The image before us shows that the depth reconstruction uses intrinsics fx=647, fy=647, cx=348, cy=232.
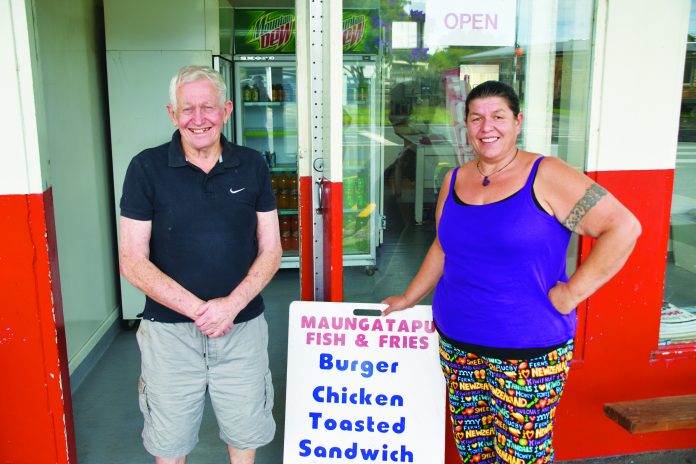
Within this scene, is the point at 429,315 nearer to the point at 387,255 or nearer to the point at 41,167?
the point at 387,255

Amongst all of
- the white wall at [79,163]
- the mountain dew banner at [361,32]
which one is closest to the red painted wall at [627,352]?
the mountain dew banner at [361,32]

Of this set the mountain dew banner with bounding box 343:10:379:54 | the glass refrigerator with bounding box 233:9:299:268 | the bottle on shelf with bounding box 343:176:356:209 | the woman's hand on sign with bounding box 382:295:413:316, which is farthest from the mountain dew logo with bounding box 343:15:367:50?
the glass refrigerator with bounding box 233:9:299:268

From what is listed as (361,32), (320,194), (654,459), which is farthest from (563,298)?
(361,32)

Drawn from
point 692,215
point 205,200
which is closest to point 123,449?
point 205,200

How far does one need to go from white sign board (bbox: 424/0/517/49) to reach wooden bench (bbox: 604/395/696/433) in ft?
5.88

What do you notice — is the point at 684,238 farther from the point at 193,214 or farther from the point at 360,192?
the point at 193,214

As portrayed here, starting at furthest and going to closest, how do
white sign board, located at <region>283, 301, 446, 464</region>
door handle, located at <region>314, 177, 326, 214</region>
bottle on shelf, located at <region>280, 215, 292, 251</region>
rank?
bottle on shelf, located at <region>280, 215, 292, 251</region> → door handle, located at <region>314, 177, 326, 214</region> → white sign board, located at <region>283, 301, 446, 464</region>

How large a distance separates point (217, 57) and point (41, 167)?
2.53 m

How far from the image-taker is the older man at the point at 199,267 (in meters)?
2.19

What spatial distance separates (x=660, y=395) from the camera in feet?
10.5

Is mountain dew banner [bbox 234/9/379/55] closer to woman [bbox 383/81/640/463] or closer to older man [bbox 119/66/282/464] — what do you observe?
older man [bbox 119/66/282/464]

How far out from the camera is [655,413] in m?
2.86

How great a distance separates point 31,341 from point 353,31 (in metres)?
2.03

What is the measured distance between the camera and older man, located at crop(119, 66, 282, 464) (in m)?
2.19
